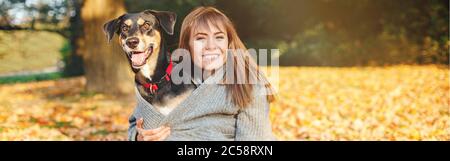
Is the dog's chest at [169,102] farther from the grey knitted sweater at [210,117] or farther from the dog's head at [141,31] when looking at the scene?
the dog's head at [141,31]

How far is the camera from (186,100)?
2.90 m

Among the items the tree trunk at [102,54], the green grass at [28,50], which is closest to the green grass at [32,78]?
the green grass at [28,50]

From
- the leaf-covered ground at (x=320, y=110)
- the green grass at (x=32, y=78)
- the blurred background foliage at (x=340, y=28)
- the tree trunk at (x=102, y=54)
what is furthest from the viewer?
the green grass at (x=32, y=78)

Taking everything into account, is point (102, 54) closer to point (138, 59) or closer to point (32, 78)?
point (138, 59)

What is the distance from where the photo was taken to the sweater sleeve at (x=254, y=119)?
9.58 ft

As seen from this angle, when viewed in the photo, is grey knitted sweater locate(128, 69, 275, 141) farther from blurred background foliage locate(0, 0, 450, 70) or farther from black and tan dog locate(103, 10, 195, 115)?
blurred background foliage locate(0, 0, 450, 70)

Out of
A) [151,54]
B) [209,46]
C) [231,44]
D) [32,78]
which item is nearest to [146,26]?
[151,54]

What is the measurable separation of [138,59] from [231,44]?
55cm

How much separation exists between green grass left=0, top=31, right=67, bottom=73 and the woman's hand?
7.78m

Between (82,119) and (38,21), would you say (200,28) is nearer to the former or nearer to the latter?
(82,119)

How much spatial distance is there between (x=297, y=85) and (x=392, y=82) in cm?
194

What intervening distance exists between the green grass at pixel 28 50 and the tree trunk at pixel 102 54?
61.6 inches

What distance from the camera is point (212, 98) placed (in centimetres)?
289
